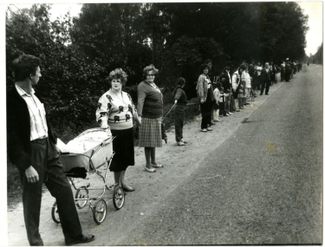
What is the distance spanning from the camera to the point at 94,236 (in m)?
4.70

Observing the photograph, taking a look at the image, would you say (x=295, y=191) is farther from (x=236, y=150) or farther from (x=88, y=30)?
(x=88, y=30)

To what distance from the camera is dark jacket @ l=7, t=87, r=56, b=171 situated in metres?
3.99

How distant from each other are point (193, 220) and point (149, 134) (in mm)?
2453

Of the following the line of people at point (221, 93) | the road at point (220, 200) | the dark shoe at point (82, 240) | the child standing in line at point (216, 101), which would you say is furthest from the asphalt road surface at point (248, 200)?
the child standing in line at point (216, 101)

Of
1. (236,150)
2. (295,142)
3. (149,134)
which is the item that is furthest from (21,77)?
(295,142)

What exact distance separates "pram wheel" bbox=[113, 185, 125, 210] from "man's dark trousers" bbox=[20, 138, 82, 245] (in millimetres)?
1035

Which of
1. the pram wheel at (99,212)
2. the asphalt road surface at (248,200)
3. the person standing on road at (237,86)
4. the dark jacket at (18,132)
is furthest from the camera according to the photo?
the person standing on road at (237,86)

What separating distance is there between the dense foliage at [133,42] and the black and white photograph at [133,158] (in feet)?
0.19

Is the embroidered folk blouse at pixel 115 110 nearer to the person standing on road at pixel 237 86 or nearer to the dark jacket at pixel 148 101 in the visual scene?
the dark jacket at pixel 148 101

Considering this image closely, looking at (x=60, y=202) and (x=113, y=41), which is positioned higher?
(x=113, y=41)

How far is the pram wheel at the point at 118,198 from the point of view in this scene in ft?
18.2

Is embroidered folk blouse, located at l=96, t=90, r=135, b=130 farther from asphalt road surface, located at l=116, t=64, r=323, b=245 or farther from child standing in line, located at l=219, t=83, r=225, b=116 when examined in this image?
child standing in line, located at l=219, t=83, r=225, b=116

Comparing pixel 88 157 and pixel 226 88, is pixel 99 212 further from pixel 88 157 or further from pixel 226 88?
pixel 226 88

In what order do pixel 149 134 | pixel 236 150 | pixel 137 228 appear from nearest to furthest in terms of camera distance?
pixel 137 228
pixel 149 134
pixel 236 150
